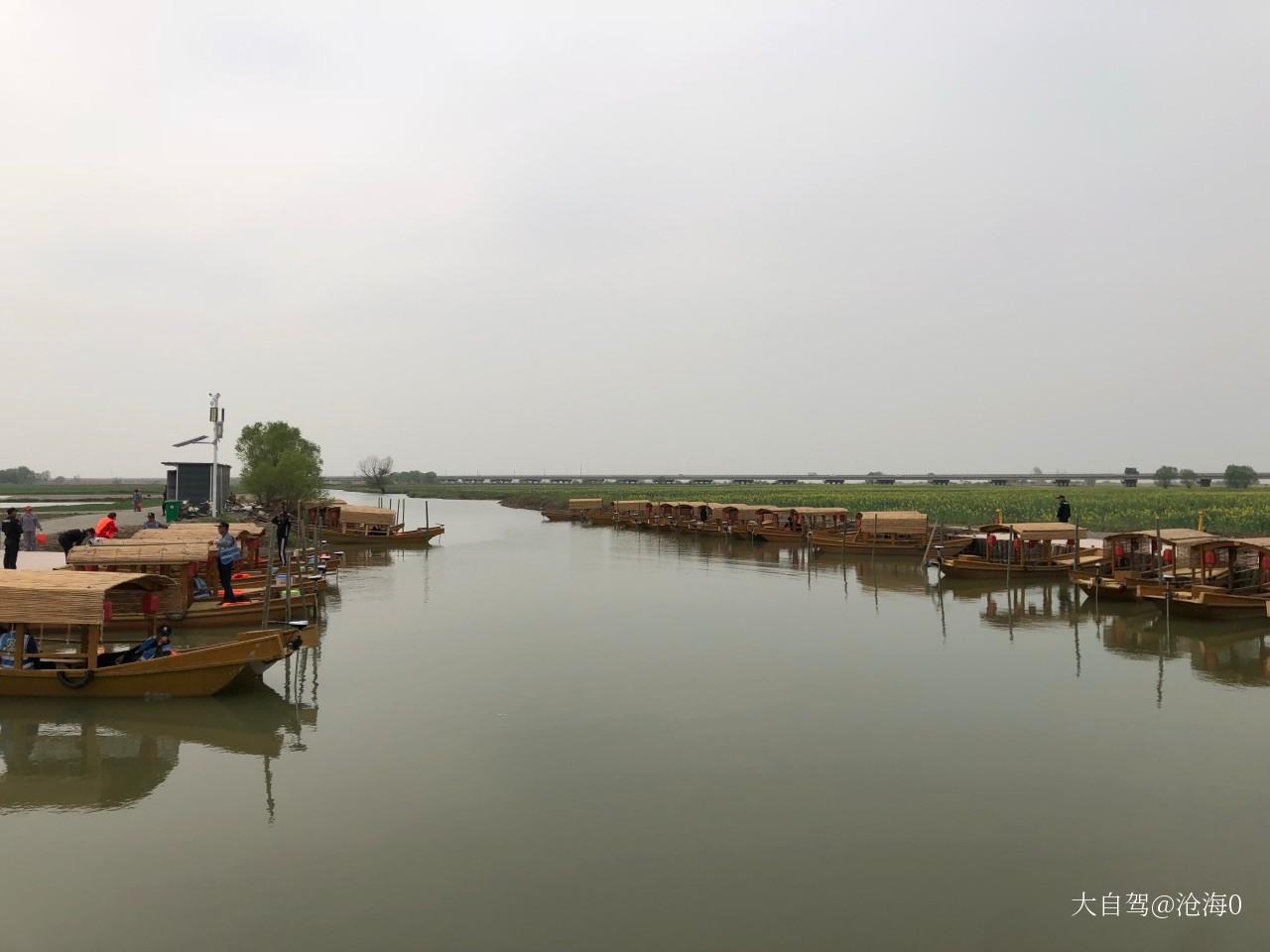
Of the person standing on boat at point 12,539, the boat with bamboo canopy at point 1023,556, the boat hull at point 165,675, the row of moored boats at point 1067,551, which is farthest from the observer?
the boat with bamboo canopy at point 1023,556

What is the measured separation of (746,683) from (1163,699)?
809 centimetres

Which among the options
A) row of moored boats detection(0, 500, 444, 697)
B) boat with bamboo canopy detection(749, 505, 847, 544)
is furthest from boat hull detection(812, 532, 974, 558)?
row of moored boats detection(0, 500, 444, 697)

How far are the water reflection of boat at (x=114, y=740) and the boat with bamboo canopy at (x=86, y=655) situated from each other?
34 centimetres

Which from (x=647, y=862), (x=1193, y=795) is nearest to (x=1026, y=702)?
(x=1193, y=795)

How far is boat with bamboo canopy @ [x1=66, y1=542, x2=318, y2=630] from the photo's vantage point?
57.9 feet

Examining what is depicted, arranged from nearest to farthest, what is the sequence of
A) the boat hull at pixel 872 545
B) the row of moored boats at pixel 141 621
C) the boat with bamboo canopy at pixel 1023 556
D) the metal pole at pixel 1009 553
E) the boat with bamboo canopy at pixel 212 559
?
the row of moored boats at pixel 141 621
the boat with bamboo canopy at pixel 212 559
the metal pole at pixel 1009 553
the boat with bamboo canopy at pixel 1023 556
the boat hull at pixel 872 545

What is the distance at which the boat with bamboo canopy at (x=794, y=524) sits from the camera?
45.4m

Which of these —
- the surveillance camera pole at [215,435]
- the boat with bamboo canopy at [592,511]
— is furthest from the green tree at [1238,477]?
the surveillance camera pole at [215,435]

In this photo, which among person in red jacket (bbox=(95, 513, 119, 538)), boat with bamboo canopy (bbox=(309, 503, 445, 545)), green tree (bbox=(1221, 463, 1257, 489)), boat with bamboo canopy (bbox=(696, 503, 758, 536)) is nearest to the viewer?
person in red jacket (bbox=(95, 513, 119, 538))

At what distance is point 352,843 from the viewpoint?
29.1ft

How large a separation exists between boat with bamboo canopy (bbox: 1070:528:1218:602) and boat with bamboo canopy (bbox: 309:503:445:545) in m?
31.4

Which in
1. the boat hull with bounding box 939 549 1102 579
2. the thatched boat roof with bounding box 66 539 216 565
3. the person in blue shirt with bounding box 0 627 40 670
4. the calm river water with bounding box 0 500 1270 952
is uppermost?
the thatched boat roof with bounding box 66 539 216 565

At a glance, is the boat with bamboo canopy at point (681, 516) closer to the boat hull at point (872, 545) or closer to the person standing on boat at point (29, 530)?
the boat hull at point (872, 545)

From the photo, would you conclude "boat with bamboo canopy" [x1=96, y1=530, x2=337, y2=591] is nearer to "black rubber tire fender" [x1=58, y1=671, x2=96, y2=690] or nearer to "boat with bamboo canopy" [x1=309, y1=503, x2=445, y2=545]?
"black rubber tire fender" [x1=58, y1=671, x2=96, y2=690]
